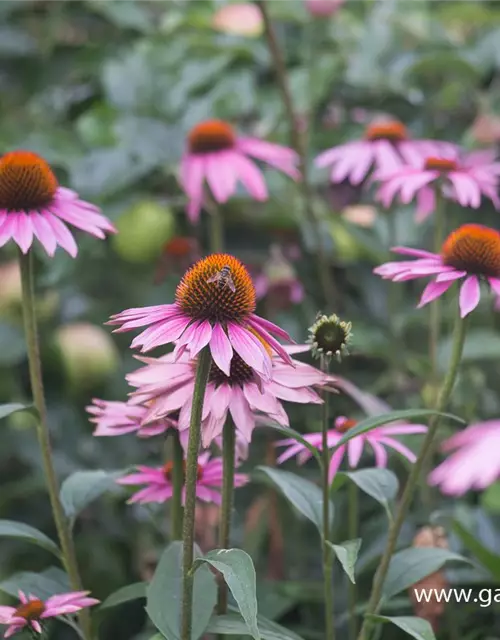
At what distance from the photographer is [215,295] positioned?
0.47 m

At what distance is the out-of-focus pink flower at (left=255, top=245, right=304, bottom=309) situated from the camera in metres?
0.97

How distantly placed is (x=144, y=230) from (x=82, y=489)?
459mm

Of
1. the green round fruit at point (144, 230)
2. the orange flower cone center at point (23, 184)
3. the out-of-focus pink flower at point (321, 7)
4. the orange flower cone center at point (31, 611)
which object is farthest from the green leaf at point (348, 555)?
the out-of-focus pink flower at point (321, 7)

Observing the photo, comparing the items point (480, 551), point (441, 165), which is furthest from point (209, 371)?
point (441, 165)

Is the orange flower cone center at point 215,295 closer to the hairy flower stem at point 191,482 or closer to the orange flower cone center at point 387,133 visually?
the hairy flower stem at point 191,482

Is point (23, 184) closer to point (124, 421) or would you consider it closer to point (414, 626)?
point (124, 421)

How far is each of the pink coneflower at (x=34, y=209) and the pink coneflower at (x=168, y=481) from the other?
14cm

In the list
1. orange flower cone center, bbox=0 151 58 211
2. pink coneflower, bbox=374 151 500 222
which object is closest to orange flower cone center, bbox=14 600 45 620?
orange flower cone center, bbox=0 151 58 211

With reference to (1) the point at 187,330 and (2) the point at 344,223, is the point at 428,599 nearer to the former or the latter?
(1) the point at 187,330

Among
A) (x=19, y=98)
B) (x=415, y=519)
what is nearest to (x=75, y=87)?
(x=19, y=98)

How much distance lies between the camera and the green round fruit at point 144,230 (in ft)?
3.34

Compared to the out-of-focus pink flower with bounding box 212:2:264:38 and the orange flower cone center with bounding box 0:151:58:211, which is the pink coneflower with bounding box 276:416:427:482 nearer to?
the orange flower cone center with bounding box 0:151:58:211

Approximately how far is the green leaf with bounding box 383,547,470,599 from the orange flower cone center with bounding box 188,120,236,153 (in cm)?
46

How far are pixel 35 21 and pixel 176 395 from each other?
3.08 ft
